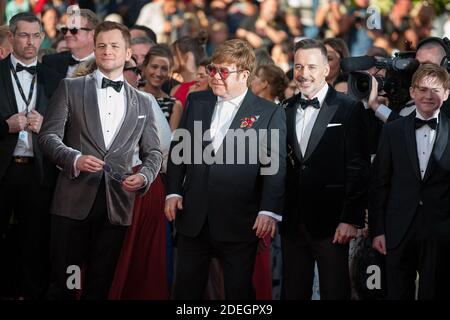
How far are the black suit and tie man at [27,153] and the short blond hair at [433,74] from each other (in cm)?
284

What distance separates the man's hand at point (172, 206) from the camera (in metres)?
7.49

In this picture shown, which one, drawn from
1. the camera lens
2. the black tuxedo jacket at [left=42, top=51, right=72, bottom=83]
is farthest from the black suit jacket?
the black tuxedo jacket at [left=42, top=51, right=72, bottom=83]

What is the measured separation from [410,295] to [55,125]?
2.73 metres

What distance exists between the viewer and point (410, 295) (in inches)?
293

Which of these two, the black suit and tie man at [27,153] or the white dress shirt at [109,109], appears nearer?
the white dress shirt at [109,109]

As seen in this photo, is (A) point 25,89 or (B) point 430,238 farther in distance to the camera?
(A) point 25,89

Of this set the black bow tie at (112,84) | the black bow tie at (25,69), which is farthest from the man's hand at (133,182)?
the black bow tie at (25,69)

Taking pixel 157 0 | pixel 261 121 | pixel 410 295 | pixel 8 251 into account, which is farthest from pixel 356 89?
pixel 157 0

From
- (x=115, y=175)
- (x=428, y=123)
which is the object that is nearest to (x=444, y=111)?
(x=428, y=123)

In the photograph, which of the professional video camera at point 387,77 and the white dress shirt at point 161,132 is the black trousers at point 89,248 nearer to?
the white dress shirt at point 161,132

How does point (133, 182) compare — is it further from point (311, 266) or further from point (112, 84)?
point (311, 266)

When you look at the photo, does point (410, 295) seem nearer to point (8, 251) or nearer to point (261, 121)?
point (261, 121)

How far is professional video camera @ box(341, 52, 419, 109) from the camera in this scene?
832 centimetres
